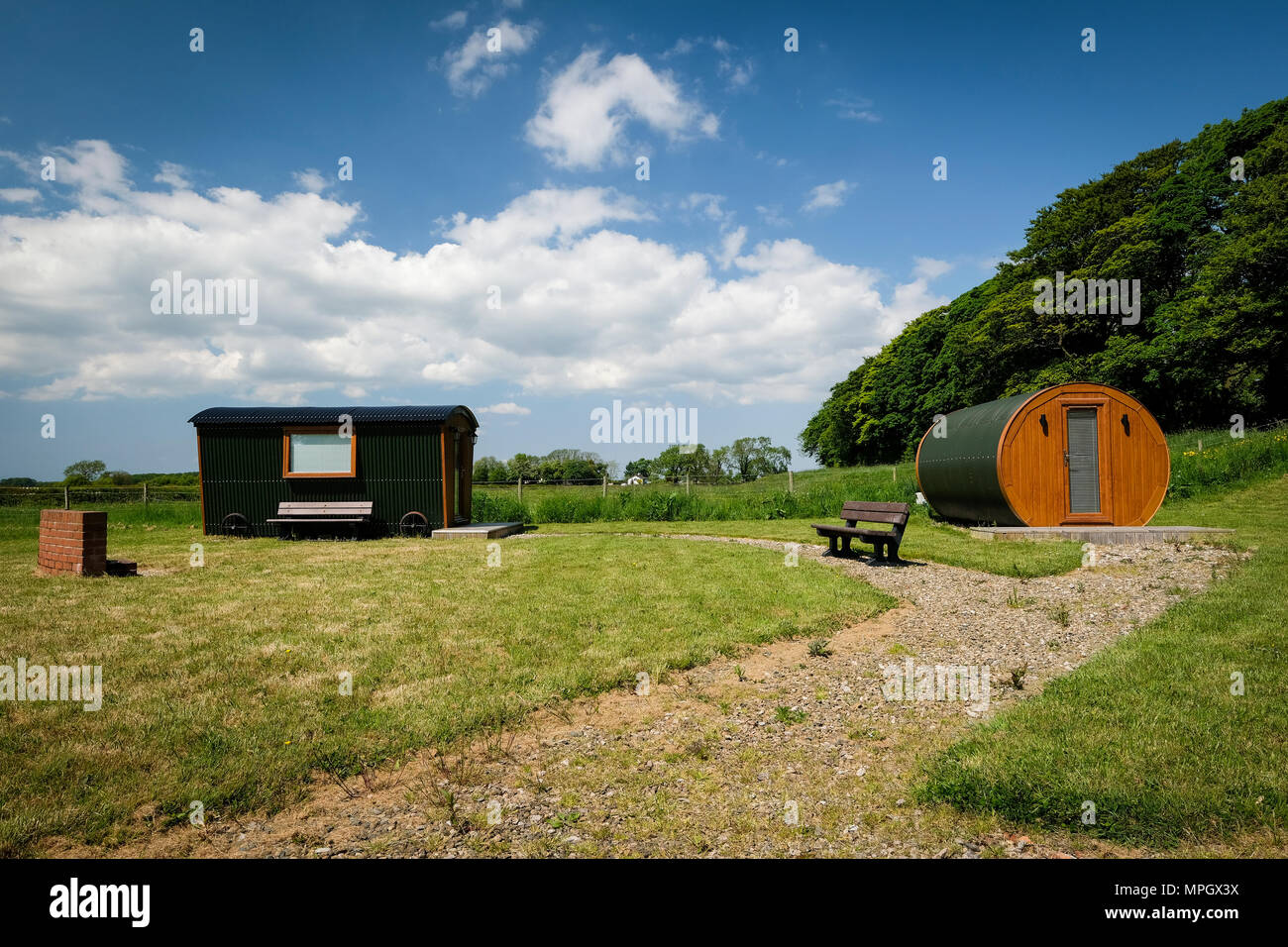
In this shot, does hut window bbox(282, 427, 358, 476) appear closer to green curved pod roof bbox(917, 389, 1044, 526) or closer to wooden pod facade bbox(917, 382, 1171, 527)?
green curved pod roof bbox(917, 389, 1044, 526)

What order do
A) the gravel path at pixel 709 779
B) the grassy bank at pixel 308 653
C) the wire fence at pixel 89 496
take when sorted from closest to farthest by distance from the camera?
1. the gravel path at pixel 709 779
2. the grassy bank at pixel 308 653
3. the wire fence at pixel 89 496

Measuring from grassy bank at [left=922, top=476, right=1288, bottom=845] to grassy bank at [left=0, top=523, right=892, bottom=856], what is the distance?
2577 millimetres

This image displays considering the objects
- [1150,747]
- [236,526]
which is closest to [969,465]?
[1150,747]

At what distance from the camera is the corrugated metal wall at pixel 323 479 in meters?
17.5

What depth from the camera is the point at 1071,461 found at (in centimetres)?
1417

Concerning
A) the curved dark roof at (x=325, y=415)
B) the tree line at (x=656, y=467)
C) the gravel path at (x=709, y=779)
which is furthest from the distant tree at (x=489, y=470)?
the gravel path at (x=709, y=779)

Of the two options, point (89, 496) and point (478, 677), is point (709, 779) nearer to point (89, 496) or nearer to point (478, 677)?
point (478, 677)

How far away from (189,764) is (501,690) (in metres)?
2.01

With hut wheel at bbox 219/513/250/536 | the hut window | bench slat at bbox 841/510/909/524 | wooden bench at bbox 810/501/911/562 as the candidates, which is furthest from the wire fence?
bench slat at bbox 841/510/909/524

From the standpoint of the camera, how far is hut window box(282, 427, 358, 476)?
17562 millimetres

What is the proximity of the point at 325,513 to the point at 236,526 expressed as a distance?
2893 mm

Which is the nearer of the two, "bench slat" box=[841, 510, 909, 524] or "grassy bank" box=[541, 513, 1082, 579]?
"grassy bank" box=[541, 513, 1082, 579]

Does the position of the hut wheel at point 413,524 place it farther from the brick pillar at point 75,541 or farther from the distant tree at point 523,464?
the distant tree at point 523,464

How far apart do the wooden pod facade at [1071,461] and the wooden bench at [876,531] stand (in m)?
3.71
